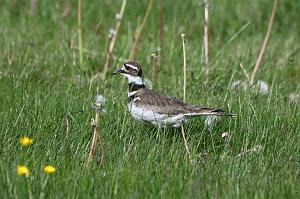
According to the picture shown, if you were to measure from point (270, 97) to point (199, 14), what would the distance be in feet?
10.6

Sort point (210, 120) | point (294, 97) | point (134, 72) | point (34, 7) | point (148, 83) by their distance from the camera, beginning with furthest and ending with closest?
point (34, 7) < point (148, 83) < point (294, 97) < point (134, 72) < point (210, 120)

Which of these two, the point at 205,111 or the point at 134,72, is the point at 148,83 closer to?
the point at 134,72

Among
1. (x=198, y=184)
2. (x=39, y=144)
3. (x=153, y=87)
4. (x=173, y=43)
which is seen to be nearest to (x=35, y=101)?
(x=39, y=144)

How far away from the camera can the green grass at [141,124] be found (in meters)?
4.45

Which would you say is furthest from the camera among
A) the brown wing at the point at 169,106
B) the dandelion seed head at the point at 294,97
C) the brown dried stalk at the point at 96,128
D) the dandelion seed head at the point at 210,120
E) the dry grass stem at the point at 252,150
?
the dandelion seed head at the point at 294,97

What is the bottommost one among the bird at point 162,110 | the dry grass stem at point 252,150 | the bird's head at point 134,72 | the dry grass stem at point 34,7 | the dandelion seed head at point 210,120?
the dry grass stem at point 252,150

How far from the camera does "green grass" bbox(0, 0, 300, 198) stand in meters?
4.45

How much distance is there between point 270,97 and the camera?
621cm

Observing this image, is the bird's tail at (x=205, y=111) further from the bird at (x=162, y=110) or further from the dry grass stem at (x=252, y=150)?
the dry grass stem at (x=252, y=150)

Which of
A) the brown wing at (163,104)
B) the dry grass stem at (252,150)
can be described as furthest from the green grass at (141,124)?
the brown wing at (163,104)

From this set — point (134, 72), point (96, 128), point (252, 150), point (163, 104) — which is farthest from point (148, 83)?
Result: point (96, 128)

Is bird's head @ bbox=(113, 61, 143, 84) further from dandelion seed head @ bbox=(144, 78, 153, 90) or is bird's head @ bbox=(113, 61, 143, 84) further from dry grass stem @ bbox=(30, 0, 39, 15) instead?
dry grass stem @ bbox=(30, 0, 39, 15)

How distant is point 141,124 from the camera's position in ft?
18.5

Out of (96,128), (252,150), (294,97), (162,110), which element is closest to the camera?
(96,128)
